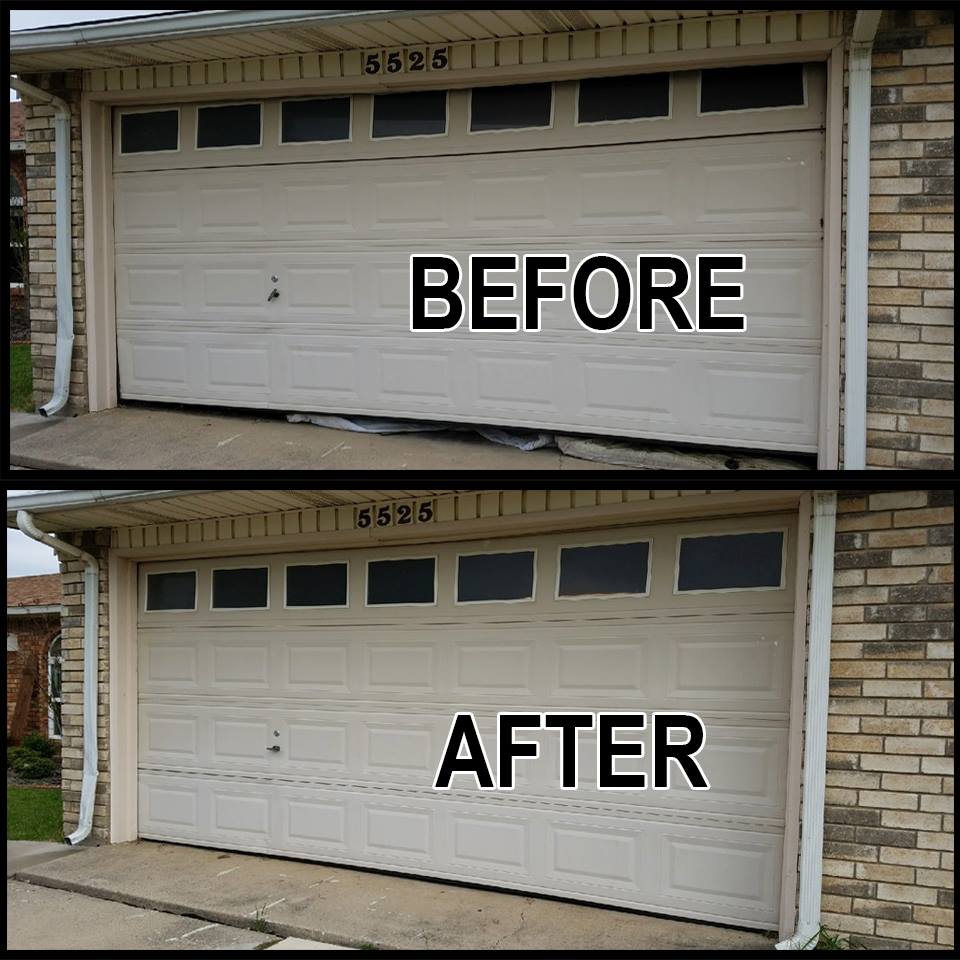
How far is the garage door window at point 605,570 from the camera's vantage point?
6.30 m

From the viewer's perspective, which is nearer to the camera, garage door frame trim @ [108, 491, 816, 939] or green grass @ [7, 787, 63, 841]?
garage door frame trim @ [108, 491, 816, 939]

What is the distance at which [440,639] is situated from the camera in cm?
690

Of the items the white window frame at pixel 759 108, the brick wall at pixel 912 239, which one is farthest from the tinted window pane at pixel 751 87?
→ the brick wall at pixel 912 239

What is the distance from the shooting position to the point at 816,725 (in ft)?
18.0

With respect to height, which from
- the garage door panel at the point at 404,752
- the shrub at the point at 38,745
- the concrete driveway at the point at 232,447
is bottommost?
the shrub at the point at 38,745

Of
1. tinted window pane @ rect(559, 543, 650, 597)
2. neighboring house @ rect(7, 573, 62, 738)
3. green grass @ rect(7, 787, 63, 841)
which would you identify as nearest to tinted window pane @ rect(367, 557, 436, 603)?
tinted window pane @ rect(559, 543, 650, 597)

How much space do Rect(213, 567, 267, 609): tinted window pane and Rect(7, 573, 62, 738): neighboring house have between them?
8.09 ft

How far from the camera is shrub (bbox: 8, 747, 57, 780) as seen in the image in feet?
36.5

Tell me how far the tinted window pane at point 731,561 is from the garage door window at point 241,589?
284cm

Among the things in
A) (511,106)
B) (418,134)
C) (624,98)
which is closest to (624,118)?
(624,98)

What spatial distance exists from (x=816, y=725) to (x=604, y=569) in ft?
4.75

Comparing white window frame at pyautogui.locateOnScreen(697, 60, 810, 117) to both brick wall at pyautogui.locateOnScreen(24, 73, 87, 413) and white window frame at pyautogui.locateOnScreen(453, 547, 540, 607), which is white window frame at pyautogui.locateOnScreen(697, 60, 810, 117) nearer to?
white window frame at pyautogui.locateOnScreen(453, 547, 540, 607)

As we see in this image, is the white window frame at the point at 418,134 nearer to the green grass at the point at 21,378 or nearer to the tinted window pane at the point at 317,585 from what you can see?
the tinted window pane at the point at 317,585

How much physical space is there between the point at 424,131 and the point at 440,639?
3.06 metres
